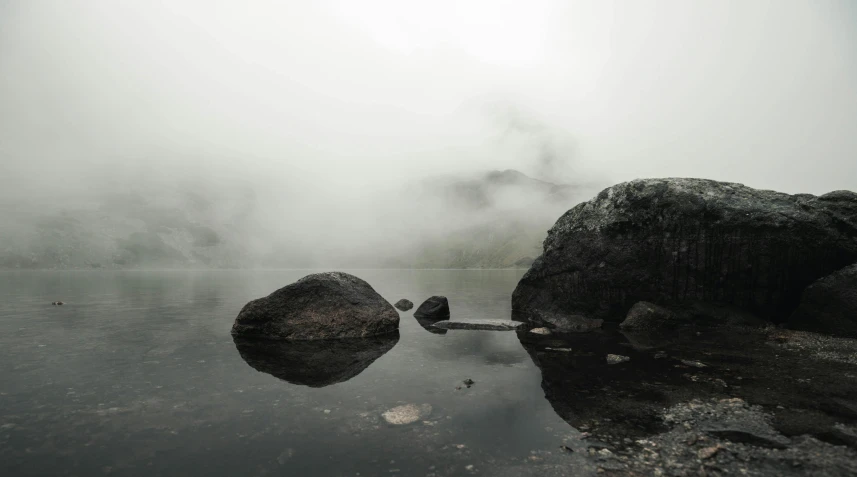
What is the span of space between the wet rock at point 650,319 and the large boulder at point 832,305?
556 cm

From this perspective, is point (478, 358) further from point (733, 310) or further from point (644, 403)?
point (733, 310)

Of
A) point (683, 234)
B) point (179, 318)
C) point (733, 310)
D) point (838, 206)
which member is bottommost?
point (179, 318)

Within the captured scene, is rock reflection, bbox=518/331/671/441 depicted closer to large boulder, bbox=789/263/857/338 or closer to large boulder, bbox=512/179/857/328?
large boulder, bbox=512/179/857/328

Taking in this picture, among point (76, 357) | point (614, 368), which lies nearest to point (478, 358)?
point (614, 368)

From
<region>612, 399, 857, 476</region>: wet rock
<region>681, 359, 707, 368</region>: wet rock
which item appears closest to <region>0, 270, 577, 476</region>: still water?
<region>612, 399, 857, 476</region>: wet rock

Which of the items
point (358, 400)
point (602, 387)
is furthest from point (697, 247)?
point (358, 400)

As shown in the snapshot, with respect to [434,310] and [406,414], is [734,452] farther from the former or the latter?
[434,310]

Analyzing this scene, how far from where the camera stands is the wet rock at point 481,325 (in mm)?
23953

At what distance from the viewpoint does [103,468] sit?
7.32m

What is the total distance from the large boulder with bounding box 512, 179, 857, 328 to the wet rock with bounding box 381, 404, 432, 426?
17.7 m

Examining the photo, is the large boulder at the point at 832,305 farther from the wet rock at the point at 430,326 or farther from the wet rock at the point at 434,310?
the wet rock at the point at 434,310

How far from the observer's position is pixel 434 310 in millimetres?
29422

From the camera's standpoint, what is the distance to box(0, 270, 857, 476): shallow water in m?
7.80

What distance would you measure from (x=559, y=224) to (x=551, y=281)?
4.27 metres
